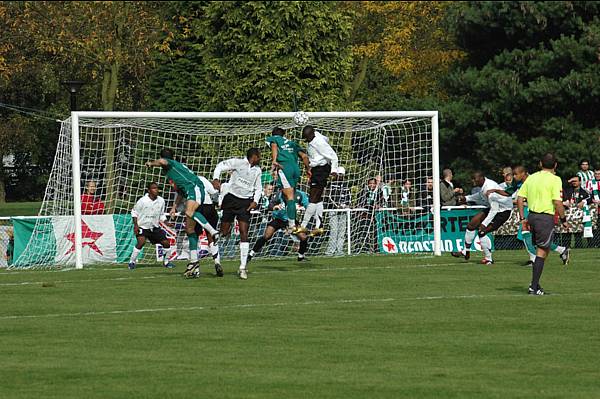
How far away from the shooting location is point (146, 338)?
1488cm

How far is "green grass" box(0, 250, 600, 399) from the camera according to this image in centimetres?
1167

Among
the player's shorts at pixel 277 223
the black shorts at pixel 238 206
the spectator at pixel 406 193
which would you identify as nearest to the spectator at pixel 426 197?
the spectator at pixel 406 193

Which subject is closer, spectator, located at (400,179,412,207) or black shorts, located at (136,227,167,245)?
black shorts, located at (136,227,167,245)

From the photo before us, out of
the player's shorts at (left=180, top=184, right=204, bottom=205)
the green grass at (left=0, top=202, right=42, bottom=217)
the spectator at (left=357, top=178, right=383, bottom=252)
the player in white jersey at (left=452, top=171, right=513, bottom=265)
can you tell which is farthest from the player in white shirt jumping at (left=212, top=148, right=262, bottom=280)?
the green grass at (left=0, top=202, right=42, bottom=217)

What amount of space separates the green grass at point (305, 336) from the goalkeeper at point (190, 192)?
72 cm

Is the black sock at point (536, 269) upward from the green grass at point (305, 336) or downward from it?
upward

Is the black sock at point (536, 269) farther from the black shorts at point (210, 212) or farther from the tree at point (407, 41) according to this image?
the tree at point (407, 41)

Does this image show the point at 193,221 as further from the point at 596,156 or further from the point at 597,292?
the point at 596,156

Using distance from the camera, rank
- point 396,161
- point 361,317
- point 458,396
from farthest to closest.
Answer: point 396,161 → point 361,317 → point 458,396

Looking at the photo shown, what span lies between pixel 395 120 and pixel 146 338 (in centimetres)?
1750

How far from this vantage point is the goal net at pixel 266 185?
30719mm

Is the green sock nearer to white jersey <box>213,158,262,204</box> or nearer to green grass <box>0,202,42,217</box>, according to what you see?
white jersey <box>213,158,262,204</box>

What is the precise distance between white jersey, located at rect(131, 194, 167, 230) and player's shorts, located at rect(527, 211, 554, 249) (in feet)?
36.2

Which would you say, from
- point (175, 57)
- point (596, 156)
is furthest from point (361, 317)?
point (175, 57)
